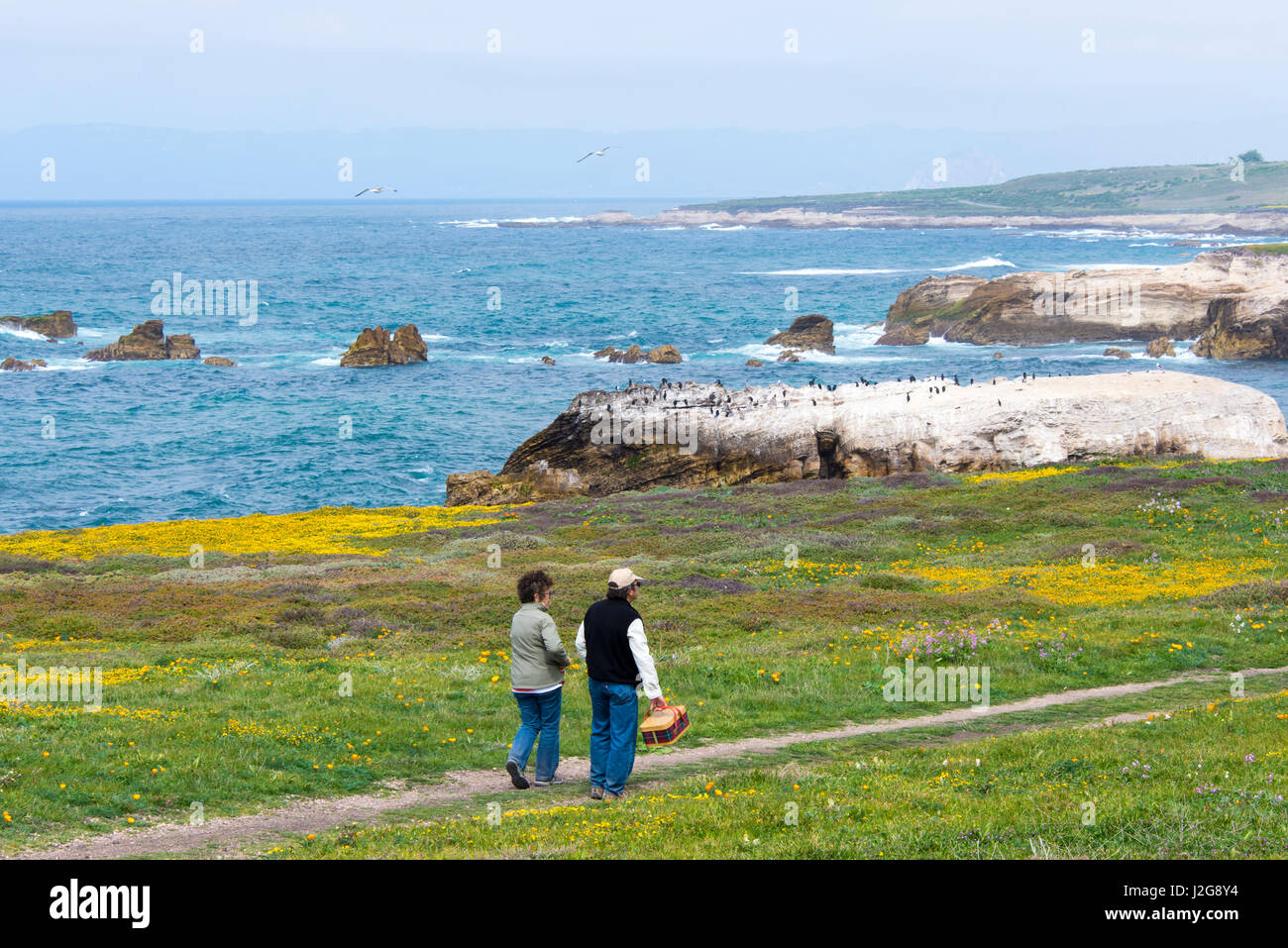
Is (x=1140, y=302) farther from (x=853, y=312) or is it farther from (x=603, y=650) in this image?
(x=603, y=650)

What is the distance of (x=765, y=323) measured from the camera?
12662 cm

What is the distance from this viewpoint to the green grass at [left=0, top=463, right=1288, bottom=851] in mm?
15578

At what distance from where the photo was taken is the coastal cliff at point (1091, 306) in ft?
350

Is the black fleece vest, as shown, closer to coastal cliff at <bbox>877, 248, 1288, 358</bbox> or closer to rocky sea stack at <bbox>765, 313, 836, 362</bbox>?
rocky sea stack at <bbox>765, 313, 836, 362</bbox>

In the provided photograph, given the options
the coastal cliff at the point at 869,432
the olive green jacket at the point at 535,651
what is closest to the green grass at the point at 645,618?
the olive green jacket at the point at 535,651

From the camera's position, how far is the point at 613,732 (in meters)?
13.6

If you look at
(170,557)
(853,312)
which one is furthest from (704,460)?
(853,312)

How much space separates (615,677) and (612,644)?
0.40 metres

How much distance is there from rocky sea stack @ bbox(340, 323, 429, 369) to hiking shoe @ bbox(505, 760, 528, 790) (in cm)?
8964

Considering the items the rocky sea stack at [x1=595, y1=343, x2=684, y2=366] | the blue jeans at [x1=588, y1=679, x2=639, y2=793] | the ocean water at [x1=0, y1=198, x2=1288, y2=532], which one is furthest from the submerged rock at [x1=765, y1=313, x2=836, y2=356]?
the blue jeans at [x1=588, y1=679, x2=639, y2=793]

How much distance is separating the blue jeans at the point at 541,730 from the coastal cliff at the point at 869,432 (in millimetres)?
37753

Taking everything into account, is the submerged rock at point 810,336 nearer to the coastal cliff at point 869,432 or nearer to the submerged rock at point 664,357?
the submerged rock at point 664,357

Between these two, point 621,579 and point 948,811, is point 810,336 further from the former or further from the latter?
point 948,811
